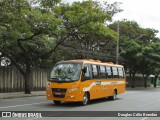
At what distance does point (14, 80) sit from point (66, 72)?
1250 centimetres

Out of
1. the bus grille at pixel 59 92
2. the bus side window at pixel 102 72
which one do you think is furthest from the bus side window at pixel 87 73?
the bus side window at pixel 102 72

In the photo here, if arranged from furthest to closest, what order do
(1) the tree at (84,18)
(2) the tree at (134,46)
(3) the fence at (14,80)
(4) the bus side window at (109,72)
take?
(2) the tree at (134,46) → (3) the fence at (14,80) → (1) the tree at (84,18) → (4) the bus side window at (109,72)

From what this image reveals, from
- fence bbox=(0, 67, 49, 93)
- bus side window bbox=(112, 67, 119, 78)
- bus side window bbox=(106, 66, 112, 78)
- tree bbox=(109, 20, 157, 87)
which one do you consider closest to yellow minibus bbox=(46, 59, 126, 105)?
bus side window bbox=(106, 66, 112, 78)

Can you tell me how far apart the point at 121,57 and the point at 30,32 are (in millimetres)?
28911

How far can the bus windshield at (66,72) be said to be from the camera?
1888 centimetres

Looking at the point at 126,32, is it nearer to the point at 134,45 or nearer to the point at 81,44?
the point at 134,45

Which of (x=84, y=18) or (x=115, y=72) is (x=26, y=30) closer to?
(x=84, y=18)

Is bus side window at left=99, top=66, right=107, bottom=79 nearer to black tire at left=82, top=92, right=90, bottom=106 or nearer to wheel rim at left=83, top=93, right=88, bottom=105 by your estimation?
black tire at left=82, top=92, right=90, bottom=106

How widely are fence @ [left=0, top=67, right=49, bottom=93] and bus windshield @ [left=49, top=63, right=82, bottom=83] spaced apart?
10.8m

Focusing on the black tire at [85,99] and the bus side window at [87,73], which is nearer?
the black tire at [85,99]

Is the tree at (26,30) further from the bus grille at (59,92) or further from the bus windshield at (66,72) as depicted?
the bus grille at (59,92)

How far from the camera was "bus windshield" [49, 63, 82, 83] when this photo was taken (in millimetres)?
18875

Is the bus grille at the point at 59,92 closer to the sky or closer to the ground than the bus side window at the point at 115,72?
closer to the ground

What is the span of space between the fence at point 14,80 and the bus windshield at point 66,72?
35.3 ft
